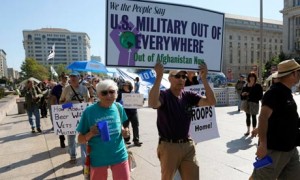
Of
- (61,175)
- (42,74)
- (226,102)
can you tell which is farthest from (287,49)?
(61,175)

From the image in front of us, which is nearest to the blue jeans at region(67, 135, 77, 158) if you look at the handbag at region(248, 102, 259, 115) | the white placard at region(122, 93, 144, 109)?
the white placard at region(122, 93, 144, 109)

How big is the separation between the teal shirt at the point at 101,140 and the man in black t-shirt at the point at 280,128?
1.54 metres

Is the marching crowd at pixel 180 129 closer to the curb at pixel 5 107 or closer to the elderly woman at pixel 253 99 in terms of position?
the elderly woman at pixel 253 99

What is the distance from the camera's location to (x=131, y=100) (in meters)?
7.93

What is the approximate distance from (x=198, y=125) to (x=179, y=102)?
0.87m

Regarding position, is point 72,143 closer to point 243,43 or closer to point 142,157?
point 142,157

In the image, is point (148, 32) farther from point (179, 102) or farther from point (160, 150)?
point (160, 150)

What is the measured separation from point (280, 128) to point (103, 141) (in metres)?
1.88

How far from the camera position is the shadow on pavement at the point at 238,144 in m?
6.63

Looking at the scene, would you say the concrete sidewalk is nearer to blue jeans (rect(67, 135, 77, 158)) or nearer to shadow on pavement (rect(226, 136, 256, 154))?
shadow on pavement (rect(226, 136, 256, 154))

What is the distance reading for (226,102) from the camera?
53.9 ft

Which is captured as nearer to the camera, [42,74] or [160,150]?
[160,150]

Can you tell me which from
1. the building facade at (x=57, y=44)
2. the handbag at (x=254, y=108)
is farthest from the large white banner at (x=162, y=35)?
Result: the building facade at (x=57, y=44)

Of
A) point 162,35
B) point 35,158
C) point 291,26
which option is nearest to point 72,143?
point 35,158
